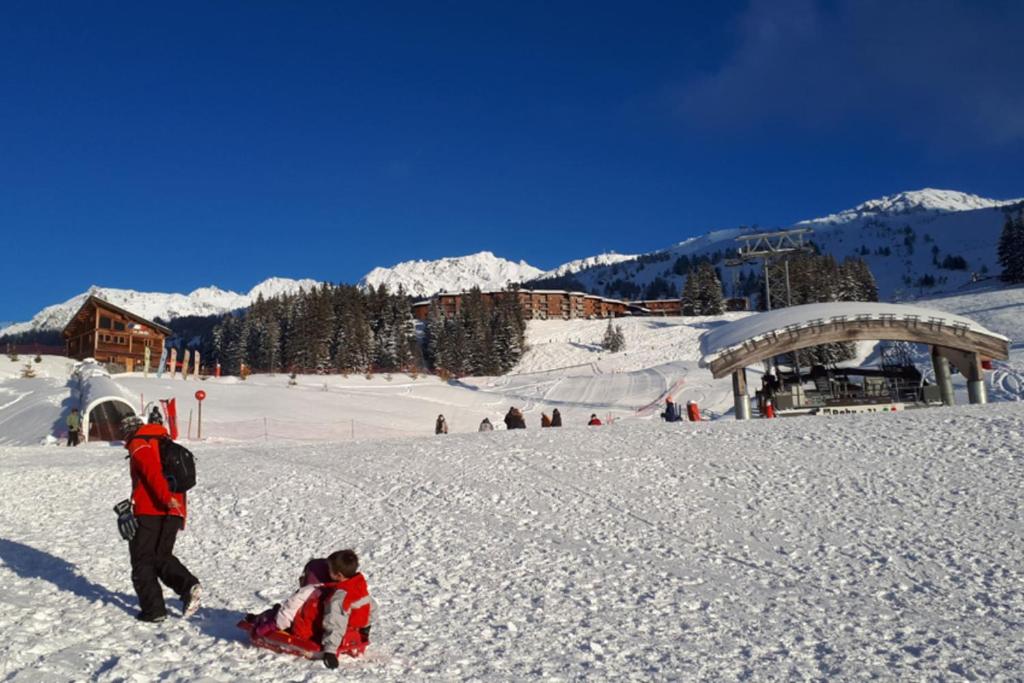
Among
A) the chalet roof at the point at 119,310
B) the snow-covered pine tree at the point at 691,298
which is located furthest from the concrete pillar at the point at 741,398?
the snow-covered pine tree at the point at 691,298

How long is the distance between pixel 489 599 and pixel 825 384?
2370cm

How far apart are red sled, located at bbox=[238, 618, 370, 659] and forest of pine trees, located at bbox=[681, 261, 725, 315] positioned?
112 metres

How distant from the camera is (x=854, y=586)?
7918mm

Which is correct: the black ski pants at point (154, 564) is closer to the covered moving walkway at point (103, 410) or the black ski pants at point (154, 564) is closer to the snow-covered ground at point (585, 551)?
the snow-covered ground at point (585, 551)

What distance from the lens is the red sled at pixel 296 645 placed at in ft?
19.1

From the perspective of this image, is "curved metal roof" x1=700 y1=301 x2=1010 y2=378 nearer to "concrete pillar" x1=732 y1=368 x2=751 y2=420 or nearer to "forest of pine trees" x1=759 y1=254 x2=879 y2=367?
"concrete pillar" x1=732 y1=368 x2=751 y2=420

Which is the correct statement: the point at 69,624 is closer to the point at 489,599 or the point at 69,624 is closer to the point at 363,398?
the point at 489,599

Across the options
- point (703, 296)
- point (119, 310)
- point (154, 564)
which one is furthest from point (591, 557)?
point (703, 296)

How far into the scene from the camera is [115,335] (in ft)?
211

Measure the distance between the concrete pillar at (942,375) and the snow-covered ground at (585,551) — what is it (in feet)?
34.5

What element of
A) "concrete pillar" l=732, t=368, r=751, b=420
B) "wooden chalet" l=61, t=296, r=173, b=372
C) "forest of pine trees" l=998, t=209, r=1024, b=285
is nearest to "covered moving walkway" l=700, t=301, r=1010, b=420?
"concrete pillar" l=732, t=368, r=751, b=420

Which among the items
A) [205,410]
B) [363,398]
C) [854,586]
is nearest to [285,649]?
[854,586]

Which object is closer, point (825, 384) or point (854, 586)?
point (854, 586)

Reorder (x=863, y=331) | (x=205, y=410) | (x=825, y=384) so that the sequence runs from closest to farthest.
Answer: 1. (x=863, y=331)
2. (x=825, y=384)
3. (x=205, y=410)
